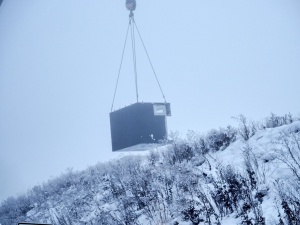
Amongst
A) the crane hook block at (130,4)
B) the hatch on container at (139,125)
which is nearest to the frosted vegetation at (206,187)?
the hatch on container at (139,125)

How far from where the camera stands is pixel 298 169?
4945 millimetres

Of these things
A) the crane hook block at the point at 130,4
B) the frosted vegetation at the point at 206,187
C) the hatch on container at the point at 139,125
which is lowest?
the frosted vegetation at the point at 206,187

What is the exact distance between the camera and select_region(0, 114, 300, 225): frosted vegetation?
4.58 meters

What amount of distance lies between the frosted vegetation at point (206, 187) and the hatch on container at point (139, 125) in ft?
2.87

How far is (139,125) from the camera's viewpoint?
7859mm

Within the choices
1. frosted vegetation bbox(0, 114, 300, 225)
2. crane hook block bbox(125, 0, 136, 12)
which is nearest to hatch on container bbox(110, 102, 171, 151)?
frosted vegetation bbox(0, 114, 300, 225)

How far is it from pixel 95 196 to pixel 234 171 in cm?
454

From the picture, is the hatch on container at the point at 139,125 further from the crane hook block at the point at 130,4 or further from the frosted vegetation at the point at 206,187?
the crane hook block at the point at 130,4

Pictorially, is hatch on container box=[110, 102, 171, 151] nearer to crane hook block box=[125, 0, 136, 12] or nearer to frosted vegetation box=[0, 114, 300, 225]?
frosted vegetation box=[0, 114, 300, 225]

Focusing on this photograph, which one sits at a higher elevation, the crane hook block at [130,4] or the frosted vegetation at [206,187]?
the crane hook block at [130,4]

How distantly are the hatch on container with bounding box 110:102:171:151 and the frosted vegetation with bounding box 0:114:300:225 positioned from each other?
88 centimetres

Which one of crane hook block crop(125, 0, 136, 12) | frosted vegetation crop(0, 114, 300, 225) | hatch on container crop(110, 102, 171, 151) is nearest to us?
frosted vegetation crop(0, 114, 300, 225)

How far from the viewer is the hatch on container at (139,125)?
789cm

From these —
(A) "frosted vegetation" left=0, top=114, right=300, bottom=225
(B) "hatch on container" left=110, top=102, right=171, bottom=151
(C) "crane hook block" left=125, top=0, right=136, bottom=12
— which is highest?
(C) "crane hook block" left=125, top=0, right=136, bottom=12
